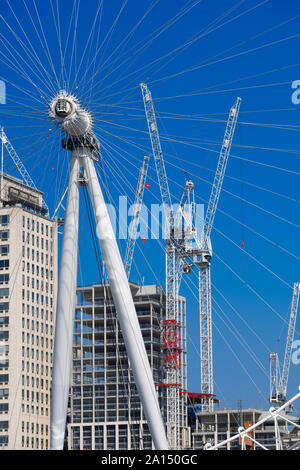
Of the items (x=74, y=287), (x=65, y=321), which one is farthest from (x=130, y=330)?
(x=74, y=287)

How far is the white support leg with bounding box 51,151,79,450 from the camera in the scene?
61.9 meters

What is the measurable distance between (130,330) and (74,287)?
15.6 feet

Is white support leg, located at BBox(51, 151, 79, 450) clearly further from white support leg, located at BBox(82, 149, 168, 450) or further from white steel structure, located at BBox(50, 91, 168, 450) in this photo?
white support leg, located at BBox(82, 149, 168, 450)

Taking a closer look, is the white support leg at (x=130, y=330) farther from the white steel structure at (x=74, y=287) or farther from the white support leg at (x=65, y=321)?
the white support leg at (x=65, y=321)

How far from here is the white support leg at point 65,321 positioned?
61.9 metres

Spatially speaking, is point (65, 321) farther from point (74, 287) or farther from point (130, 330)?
point (130, 330)

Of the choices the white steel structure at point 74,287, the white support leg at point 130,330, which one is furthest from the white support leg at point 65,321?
the white support leg at point 130,330

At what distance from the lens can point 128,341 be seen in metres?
62.3

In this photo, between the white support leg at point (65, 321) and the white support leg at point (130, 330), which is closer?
the white support leg at point (65, 321)

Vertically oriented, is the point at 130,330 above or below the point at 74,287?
below

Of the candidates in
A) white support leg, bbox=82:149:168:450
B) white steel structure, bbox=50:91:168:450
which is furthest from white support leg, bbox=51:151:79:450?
white support leg, bbox=82:149:168:450

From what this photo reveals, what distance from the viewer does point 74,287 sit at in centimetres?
6319
